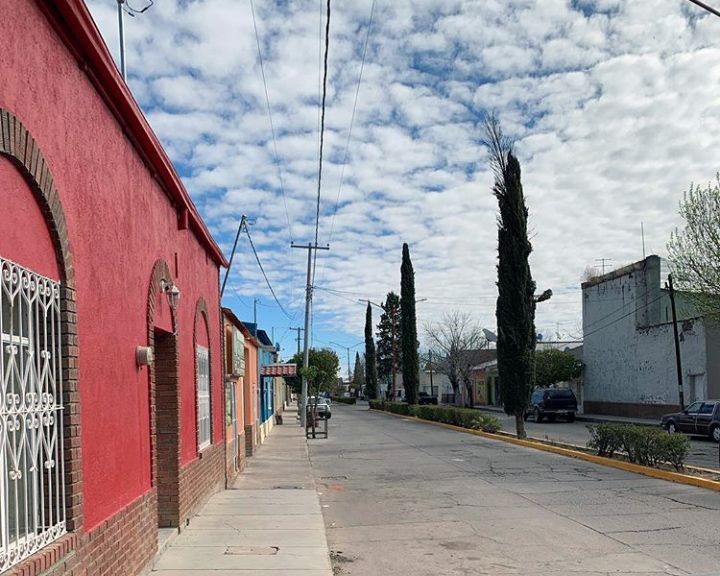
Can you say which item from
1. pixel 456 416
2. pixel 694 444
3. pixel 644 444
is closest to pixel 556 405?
pixel 456 416

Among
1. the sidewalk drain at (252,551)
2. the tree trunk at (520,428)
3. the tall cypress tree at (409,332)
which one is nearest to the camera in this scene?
the sidewalk drain at (252,551)

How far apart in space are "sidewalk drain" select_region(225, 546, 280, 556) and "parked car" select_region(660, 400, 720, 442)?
18.5 meters

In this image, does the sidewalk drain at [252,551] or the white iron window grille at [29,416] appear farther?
the sidewalk drain at [252,551]

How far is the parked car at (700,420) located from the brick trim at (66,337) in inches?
884

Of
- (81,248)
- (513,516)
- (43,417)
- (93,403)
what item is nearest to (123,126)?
(81,248)

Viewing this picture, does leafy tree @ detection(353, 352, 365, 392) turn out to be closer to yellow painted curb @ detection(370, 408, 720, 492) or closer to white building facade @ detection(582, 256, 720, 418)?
white building facade @ detection(582, 256, 720, 418)

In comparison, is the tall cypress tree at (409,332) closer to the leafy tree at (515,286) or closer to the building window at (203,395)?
the leafy tree at (515,286)

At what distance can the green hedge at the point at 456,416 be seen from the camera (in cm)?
3011

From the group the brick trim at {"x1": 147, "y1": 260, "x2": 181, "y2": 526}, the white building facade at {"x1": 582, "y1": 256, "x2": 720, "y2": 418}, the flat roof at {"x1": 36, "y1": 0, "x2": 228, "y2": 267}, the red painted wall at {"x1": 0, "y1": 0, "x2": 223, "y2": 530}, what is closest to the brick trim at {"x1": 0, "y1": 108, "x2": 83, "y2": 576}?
the red painted wall at {"x1": 0, "y1": 0, "x2": 223, "y2": 530}

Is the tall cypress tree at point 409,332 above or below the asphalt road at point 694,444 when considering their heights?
above

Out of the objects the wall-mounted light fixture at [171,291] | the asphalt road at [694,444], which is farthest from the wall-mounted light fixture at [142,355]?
the asphalt road at [694,444]

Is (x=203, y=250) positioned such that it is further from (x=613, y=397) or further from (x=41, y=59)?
(x=613, y=397)

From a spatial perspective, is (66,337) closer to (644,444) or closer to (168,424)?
(168,424)

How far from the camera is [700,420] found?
82.6ft
